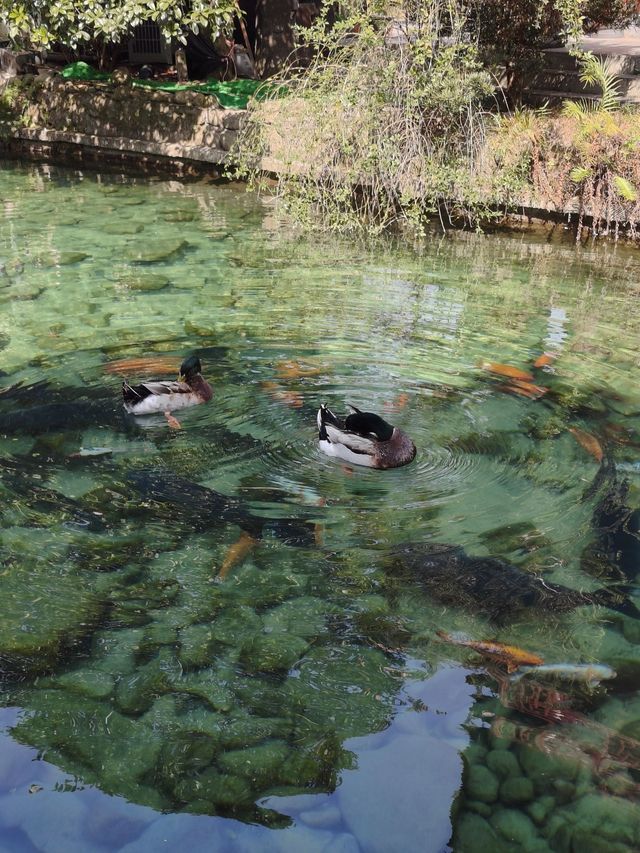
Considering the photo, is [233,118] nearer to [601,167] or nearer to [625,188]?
[601,167]

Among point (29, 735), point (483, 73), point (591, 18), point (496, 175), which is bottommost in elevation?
point (29, 735)

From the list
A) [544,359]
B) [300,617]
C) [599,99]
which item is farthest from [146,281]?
[599,99]

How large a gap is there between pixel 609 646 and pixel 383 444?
2.24 m

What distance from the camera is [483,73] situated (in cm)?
1316

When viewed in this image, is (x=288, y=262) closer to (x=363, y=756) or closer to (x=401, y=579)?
(x=401, y=579)

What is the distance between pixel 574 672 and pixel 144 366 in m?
5.29

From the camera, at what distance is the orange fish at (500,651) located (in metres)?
4.91

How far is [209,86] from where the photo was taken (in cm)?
2030

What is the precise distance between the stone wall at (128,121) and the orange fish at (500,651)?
45.3 ft

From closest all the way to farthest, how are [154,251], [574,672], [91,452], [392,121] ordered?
1. [574,672]
2. [91,452]
3. [392,121]
4. [154,251]

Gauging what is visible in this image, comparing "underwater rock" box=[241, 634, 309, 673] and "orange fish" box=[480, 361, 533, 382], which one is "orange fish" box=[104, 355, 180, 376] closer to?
"orange fish" box=[480, 361, 533, 382]

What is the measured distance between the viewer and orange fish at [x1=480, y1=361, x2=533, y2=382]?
856cm

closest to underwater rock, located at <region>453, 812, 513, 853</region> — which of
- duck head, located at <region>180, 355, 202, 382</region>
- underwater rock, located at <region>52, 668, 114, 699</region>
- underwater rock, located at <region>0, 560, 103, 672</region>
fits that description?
underwater rock, located at <region>52, 668, 114, 699</region>

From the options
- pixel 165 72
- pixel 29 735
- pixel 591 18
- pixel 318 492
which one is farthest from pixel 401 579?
pixel 165 72
